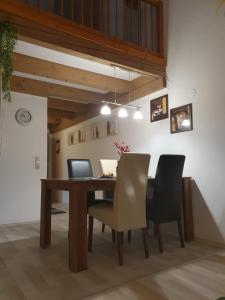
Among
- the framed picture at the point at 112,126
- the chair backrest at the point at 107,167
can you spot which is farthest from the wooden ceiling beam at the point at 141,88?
the chair backrest at the point at 107,167

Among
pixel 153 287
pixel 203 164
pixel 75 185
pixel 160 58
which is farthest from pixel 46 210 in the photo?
pixel 160 58

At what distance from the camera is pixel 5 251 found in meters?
2.58

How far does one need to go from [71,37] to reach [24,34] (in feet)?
1.78

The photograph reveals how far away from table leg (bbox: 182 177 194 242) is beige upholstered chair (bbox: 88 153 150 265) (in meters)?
0.83

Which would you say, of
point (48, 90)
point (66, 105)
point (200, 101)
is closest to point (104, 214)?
point (200, 101)

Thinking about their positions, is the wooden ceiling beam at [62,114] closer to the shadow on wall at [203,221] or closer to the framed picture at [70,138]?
the framed picture at [70,138]

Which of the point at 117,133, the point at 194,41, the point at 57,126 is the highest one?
the point at 194,41

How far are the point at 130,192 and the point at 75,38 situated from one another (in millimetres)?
1894

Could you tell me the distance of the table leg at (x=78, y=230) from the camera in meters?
2.07

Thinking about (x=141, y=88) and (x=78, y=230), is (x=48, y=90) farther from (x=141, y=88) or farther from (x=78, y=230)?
(x=78, y=230)

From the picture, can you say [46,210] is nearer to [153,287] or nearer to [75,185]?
[75,185]

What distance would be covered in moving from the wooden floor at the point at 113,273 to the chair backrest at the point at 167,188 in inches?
15.7

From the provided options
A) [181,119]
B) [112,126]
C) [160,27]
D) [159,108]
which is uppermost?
[160,27]

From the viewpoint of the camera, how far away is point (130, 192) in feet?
7.59
